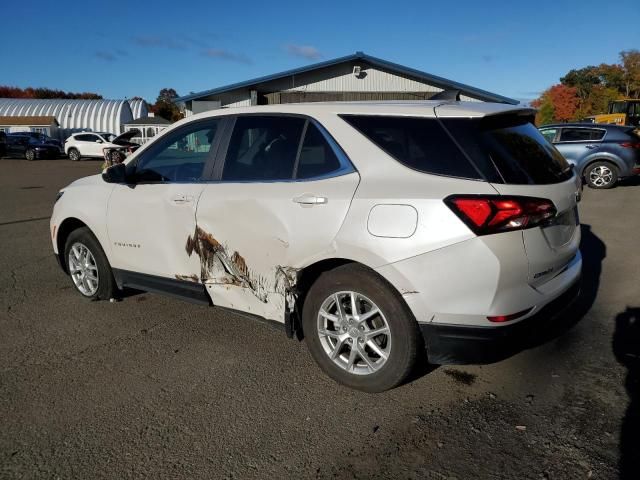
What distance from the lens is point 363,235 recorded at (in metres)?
2.83

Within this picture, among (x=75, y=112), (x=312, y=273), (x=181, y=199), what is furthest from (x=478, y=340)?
(x=75, y=112)

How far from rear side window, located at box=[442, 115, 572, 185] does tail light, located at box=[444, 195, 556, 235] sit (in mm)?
144

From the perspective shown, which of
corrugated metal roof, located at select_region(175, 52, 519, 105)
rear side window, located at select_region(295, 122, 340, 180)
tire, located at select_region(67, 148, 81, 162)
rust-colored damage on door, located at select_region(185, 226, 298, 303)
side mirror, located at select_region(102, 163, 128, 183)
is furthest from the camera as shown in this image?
tire, located at select_region(67, 148, 81, 162)

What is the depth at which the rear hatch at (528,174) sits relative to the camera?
2697 mm

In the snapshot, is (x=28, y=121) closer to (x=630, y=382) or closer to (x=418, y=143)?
(x=418, y=143)

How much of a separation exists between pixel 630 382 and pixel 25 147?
3556cm

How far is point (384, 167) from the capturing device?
2900 millimetres

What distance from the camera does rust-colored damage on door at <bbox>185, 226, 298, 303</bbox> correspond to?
10.7 feet

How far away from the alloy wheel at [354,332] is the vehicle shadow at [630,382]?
127 centimetres

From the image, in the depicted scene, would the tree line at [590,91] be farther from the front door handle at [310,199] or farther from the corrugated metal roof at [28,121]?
the front door handle at [310,199]

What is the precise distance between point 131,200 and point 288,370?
1914 millimetres

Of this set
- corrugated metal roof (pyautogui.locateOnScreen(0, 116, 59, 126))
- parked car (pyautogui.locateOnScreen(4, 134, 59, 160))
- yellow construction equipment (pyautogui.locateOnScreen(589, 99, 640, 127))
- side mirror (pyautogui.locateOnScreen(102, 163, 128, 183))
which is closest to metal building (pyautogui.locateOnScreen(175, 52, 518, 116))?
yellow construction equipment (pyautogui.locateOnScreen(589, 99, 640, 127))

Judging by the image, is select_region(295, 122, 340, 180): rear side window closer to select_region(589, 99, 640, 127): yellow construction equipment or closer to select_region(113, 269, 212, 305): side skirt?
select_region(113, 269, 212, 305): side skirt

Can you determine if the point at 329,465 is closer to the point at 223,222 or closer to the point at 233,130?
the point at 223,222
